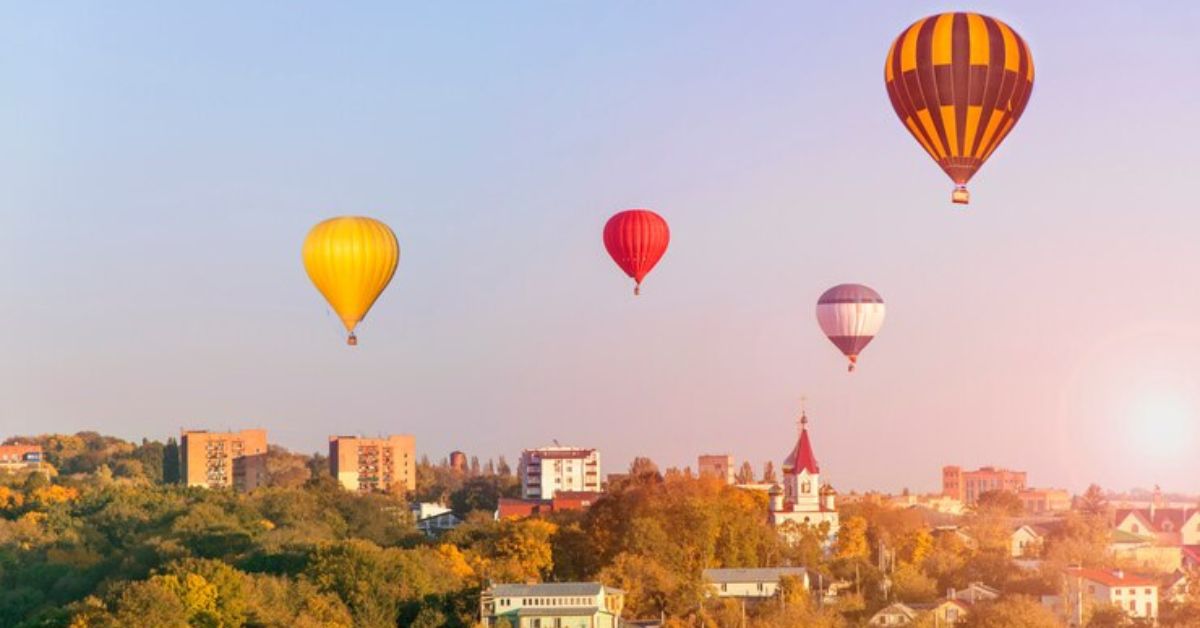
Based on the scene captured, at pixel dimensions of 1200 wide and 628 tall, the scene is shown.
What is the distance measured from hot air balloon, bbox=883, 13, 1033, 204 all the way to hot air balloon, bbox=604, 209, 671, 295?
1395 centimetres

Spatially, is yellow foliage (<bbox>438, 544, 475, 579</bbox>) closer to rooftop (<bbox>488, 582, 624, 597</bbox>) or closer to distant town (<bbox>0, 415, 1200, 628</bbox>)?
distant town (<bbox>0, 415, 1200, 628</bbox>)

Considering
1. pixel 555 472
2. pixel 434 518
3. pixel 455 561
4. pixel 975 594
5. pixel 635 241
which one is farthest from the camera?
pixel 555 472

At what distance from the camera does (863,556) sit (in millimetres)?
Answer: 74625

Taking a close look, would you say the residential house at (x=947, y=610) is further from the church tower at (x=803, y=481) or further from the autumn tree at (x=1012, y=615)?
the church tower at (x=803, y=481)

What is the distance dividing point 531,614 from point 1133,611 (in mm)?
23954

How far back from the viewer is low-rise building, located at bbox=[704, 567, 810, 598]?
206ft

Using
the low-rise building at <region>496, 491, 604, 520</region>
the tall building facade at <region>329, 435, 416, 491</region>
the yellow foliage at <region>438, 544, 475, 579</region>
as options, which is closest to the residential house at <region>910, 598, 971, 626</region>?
the yellow foliage at <region>438, 544, 475, 579</region>

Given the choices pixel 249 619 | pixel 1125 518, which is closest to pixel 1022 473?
pixel 1125 518

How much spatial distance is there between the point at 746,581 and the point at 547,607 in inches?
360

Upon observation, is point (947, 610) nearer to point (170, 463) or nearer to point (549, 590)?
point (549, 590)

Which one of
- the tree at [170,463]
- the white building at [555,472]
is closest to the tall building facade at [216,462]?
the tree at [170,463]

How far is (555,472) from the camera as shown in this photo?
4904 inches

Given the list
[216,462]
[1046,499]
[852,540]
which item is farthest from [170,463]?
[852,540]

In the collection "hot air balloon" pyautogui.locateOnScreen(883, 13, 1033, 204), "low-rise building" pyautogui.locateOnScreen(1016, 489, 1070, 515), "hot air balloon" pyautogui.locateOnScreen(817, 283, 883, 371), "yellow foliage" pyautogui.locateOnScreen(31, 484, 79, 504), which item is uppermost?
"hot air balloon" pyautogui.locateOnScreen(883, 13, 1033, 204)
